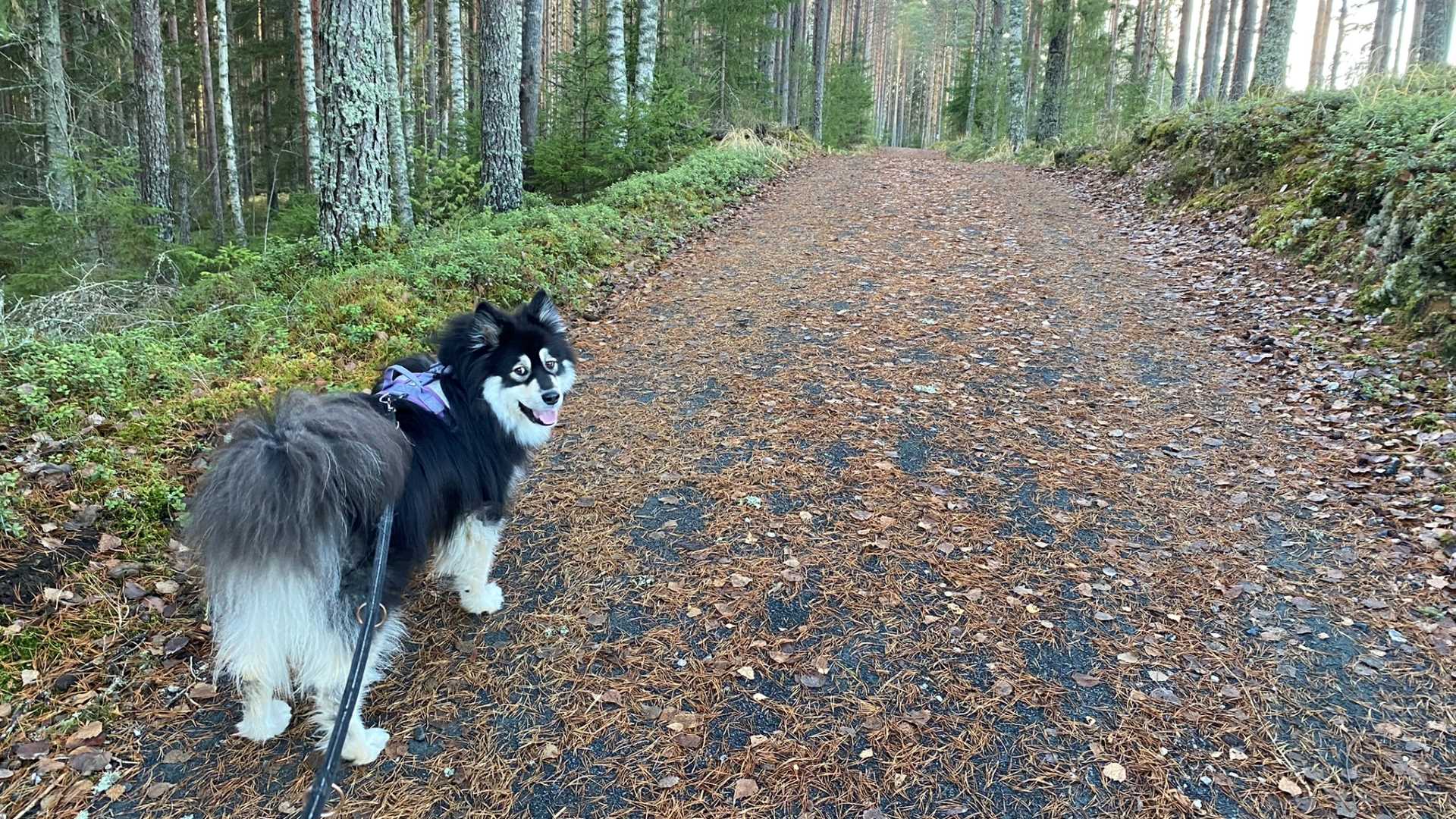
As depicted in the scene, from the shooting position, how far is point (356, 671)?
235 cm

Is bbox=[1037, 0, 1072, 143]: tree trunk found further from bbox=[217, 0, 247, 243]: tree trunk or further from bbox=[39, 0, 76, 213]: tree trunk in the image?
bbox=[39, 0, 76, 213]: tree trunk

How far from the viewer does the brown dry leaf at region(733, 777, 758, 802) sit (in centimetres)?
278

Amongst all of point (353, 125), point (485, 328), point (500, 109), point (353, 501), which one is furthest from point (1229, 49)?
point (353, 501)

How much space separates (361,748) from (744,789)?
147 centimetres

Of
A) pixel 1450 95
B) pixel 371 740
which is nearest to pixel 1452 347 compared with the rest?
pixel 1450 95

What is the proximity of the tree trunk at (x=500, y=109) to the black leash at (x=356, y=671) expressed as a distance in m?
9.30

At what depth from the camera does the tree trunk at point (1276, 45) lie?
41.7 feet

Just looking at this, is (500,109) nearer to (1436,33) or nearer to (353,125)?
(353,125)

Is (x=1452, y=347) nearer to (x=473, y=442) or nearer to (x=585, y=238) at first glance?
(x=473, y=442)

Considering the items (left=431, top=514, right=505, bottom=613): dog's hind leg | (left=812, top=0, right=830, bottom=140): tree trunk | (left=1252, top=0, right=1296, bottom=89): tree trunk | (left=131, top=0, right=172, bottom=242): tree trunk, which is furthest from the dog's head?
(left=812, top=0, right=830, bottom=140): tree trunk

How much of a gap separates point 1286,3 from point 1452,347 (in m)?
10.4

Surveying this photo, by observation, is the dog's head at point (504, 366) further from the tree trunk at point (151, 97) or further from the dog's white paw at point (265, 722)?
the tree trunk at point (151, 97)

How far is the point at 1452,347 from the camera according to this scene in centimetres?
558

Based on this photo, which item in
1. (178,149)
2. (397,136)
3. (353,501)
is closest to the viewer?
(353,501)
